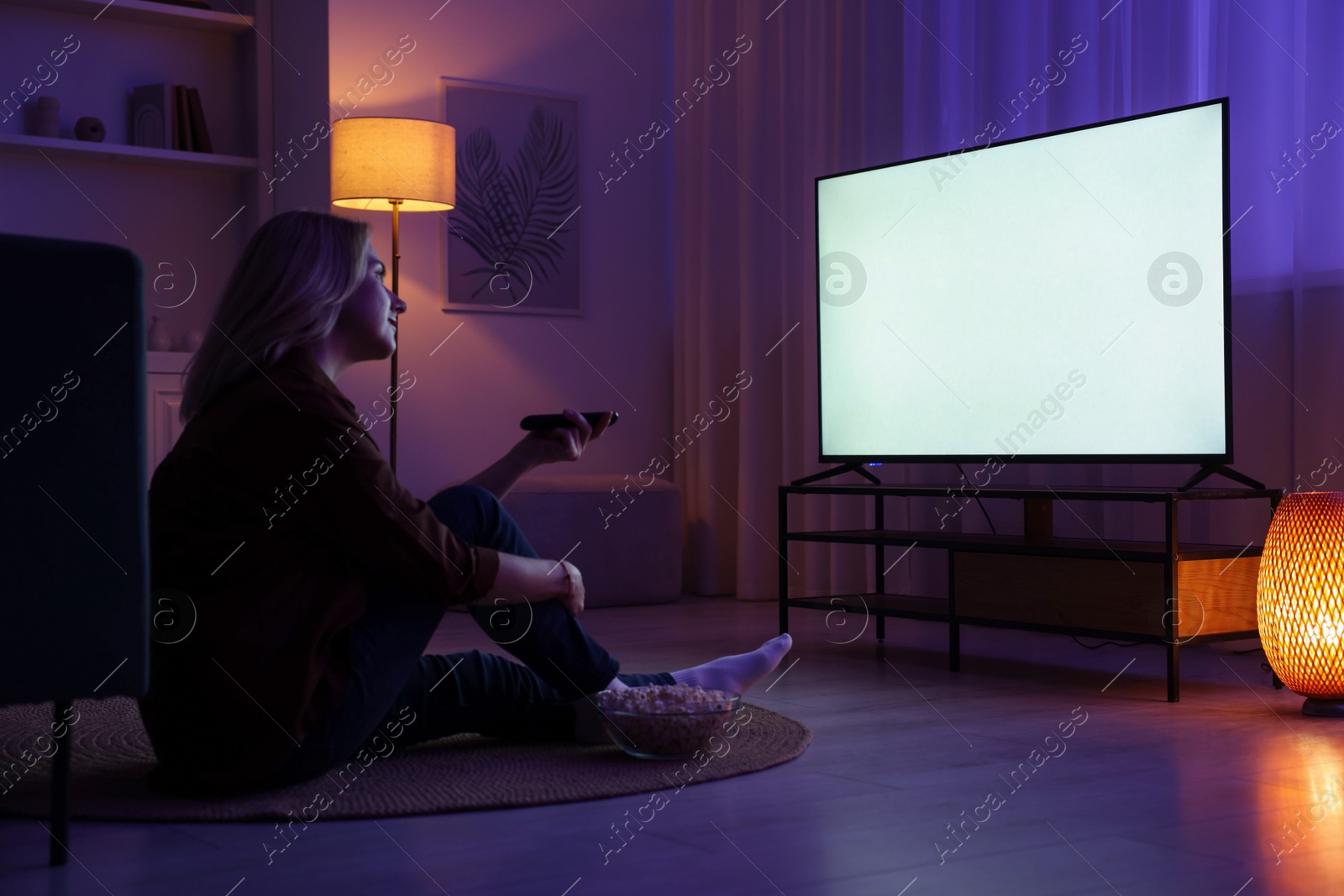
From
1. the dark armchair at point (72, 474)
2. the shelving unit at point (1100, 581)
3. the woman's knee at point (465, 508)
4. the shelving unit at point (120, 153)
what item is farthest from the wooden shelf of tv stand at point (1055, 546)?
the shelving unit at point (120, 153)

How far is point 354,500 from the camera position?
1741 millimetres

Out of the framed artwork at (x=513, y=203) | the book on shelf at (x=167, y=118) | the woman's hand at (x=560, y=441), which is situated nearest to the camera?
the woman's hand at (x=560, y=441)

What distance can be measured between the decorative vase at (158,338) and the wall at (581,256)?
693 millimetres

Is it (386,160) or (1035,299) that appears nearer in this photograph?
(1035,299)

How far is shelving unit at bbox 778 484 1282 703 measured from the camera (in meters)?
2.80

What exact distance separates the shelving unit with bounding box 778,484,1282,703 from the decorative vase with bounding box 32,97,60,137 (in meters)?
2.77

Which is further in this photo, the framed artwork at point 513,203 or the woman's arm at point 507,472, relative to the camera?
the framed artwork at point 513,203

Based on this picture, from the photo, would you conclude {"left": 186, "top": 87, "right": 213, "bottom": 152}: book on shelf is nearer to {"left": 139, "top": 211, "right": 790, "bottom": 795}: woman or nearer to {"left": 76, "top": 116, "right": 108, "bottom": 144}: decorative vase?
{"left": 76, "top": 116, "right": 108, "bottom": 144}: decorative vase

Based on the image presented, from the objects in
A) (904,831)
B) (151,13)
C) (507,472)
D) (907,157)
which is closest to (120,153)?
(151,13)

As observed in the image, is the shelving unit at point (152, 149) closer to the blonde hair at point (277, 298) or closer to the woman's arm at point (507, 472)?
the woman's arm at point (507, 472)

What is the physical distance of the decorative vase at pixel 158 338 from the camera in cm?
419

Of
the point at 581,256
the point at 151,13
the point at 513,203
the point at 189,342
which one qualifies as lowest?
the point at 189,342

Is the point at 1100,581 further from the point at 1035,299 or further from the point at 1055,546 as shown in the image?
the point at 1035,299

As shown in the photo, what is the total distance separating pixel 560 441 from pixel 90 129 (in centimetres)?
273
